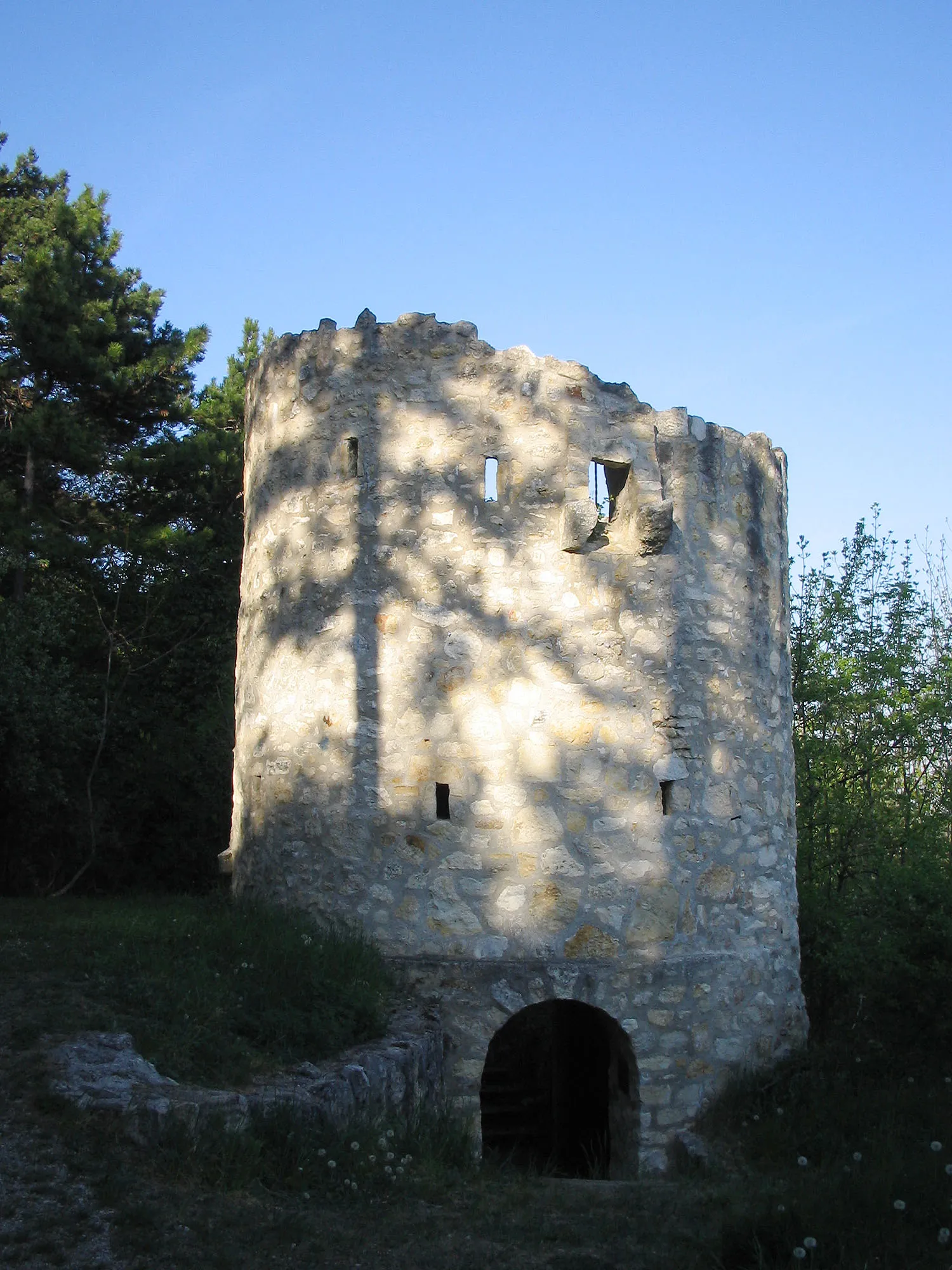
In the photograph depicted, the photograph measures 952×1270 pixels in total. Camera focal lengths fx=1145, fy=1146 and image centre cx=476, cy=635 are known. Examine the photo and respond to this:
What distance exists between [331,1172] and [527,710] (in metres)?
3.62

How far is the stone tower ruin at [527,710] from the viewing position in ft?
25.0

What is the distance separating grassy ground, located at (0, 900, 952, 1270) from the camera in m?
4.11

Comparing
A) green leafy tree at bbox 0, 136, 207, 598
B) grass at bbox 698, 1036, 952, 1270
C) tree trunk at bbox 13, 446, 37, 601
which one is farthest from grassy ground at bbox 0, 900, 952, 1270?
green leafy tree at bbox 0, 136, 207, 598

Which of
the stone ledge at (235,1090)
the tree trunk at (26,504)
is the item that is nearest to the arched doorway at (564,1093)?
the stone ledge at (235,1090)

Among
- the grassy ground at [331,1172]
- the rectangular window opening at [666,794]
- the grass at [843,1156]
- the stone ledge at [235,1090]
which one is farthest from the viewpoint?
the rectangular window opening at [666,794]

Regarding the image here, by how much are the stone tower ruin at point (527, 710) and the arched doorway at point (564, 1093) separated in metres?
0.08

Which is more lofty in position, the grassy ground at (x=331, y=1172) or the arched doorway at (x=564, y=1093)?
the grassy ground at (x=331, y=1172)

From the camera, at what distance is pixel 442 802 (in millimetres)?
7754

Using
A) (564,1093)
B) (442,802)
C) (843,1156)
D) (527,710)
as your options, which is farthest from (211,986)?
(564,1093)

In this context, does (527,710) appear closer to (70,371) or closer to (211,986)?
(211,986)

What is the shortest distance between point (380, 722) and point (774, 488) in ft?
12.2

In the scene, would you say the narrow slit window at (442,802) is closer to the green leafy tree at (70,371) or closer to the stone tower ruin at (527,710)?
the stone tower ruin at (527,710)

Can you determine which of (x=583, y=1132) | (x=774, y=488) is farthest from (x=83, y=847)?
(x=774, y=488)

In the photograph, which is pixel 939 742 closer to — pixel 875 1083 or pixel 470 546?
pixel 875 1083
